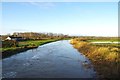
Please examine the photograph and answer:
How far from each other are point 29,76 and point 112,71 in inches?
290

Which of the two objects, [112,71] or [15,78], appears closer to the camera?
[15,78]

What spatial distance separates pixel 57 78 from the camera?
16406 millimetres

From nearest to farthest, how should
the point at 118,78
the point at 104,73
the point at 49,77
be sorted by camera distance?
the point at 118,78, the point at 49,77, the point at 104,73

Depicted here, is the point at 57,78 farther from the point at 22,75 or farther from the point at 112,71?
the point at 112,71

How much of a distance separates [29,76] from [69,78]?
11.5 feet

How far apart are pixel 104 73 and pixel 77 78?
2880 millimetres

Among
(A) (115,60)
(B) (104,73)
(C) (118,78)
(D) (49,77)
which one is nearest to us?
(C) (118,78)

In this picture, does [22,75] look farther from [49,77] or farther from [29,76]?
[49,77]

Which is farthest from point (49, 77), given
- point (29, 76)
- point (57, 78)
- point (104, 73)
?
point (104, 73)

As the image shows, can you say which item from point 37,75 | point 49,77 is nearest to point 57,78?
point 49,77

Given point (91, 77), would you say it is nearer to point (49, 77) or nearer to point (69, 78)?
point (69, 78)

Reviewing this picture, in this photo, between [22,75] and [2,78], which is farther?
[22,75]

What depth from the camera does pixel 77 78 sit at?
16547mm

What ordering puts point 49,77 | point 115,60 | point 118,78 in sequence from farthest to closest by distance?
point 115,60 < point 49,77 < point 118,78
